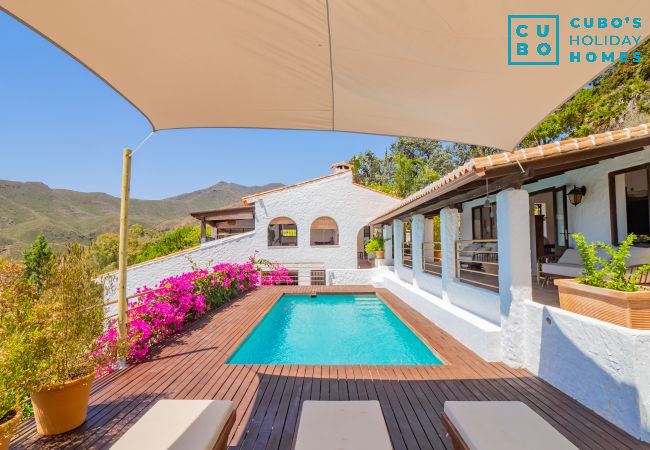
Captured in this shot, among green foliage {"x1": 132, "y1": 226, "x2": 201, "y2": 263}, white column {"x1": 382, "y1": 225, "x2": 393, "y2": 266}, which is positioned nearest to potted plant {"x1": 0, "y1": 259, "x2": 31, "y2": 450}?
white column {"x1": 382, "y1": 225, "x2": 393, "y2": 266}

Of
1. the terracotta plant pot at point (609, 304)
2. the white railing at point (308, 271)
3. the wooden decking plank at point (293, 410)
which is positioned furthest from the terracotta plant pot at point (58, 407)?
the white railing at point (308, 271)

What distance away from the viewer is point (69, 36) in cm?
231

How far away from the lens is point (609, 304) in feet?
10.8

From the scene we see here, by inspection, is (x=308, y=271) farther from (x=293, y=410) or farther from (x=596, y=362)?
(x=596, y=362)

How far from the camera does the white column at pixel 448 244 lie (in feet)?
23.5

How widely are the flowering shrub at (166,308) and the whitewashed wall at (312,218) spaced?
460 cm

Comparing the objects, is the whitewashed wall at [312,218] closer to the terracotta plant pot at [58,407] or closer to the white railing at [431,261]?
the white railing at [431,261]

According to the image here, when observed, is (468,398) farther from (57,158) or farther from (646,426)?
(57,158)

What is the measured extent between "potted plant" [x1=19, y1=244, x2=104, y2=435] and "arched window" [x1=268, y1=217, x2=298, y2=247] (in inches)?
→ 536

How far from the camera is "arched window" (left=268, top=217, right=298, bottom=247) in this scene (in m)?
17.8

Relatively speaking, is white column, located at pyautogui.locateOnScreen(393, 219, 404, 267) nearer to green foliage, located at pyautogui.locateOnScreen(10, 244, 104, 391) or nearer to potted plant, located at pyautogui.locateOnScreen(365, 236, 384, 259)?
potted plant, located at pyautogui.locateOnScreen(365, 236, 384, 259)

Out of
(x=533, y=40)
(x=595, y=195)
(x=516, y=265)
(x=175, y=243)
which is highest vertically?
(x=533, y=40)

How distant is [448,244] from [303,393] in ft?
15.3

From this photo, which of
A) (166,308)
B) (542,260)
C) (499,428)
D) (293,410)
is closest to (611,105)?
(542,260)
